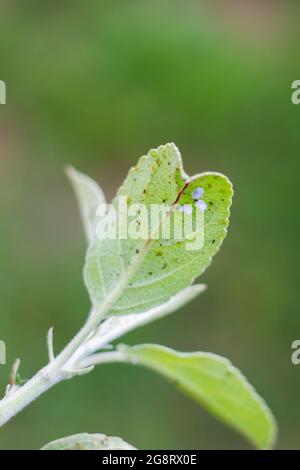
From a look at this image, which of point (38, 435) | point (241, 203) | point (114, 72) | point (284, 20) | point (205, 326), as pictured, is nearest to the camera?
point (38, 435)

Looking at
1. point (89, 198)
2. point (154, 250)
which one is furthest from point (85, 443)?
point (89, 198)

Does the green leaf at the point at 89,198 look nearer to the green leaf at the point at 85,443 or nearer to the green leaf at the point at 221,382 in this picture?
the green leaf at the point at 221,382

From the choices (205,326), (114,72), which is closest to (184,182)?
(205,326)

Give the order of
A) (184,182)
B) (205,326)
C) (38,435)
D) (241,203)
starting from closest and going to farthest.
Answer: (184,182), (38,435), (205,326), (241,203)

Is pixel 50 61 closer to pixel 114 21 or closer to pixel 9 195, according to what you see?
pixel 114 21

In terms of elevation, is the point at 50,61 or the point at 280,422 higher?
the point at 50,61

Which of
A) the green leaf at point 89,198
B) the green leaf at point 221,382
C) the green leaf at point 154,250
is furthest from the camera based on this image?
the green leaf at point 89,198

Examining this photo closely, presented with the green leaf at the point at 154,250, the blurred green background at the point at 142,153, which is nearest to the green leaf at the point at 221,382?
the green leaf at the point at 154,250
